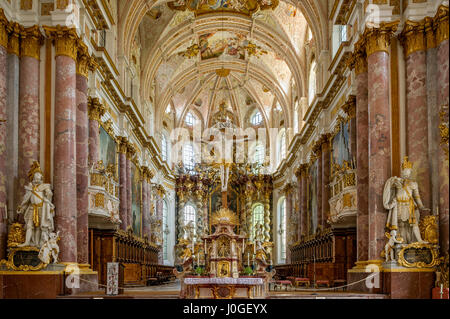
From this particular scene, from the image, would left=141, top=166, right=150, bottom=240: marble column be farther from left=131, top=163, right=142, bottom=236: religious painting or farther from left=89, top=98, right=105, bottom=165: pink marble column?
left=89, top=98, right=105, bottom=165: pink marble column

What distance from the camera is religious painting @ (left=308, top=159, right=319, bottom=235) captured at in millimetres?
30578

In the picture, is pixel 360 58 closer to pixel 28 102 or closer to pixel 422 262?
pixel 422 262

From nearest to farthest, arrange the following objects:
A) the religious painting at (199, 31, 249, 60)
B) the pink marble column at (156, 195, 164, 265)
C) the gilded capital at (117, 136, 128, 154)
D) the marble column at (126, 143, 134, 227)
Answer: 1. the gilded capital at (117, 136, 128, 154)
2. the marble column at (126, 143, 134, 227)
3. the religious painting at (199, 31, 249, 60)
4. the pink marble column at (156, 195, 164, 265)

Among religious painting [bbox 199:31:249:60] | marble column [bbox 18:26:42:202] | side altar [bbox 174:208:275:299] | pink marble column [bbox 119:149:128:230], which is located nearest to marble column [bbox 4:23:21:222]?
marble column [bbox 18:26:42:202]

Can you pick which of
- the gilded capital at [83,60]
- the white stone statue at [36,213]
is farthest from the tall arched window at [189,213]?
the white stone statue at [36,213]

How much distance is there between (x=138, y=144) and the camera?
3519 cm

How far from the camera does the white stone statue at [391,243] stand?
16.4 m

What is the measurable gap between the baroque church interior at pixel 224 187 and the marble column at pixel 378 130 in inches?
1.6

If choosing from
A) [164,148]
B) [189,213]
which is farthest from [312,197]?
[164,148]

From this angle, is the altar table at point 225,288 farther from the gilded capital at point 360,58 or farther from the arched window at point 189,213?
the arched window at point 189,213

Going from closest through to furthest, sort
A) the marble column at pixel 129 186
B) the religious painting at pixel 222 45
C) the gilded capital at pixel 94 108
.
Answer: the gilded capital at pixel 94 108, the marble column at pixel 129 186, the religious painting at pixel 222 45

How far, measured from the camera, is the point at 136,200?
33812 mm

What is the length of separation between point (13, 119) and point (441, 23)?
13473 millimetres

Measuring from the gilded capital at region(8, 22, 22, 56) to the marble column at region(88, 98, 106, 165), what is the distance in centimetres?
514
